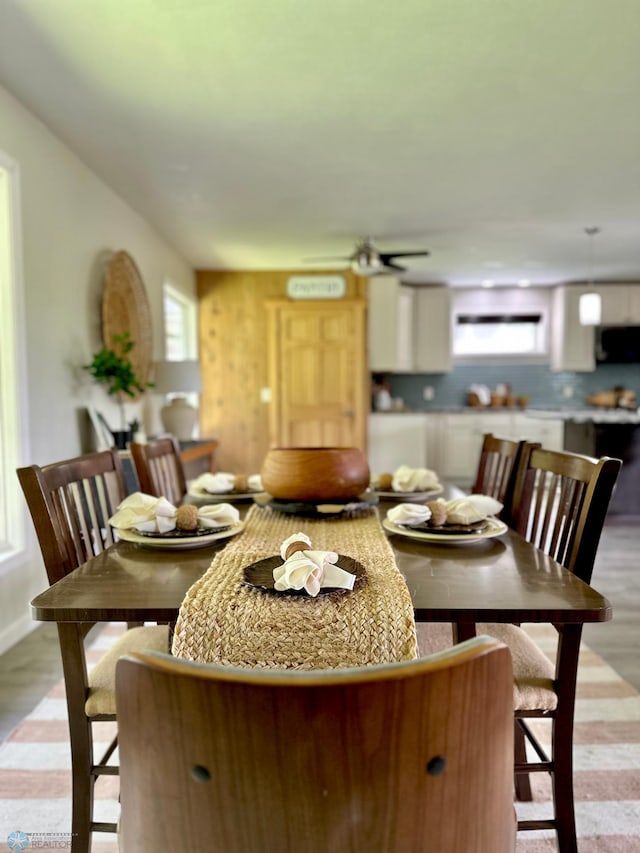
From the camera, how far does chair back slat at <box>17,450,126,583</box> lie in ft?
4.25

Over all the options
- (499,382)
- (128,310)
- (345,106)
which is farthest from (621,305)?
(128,310)

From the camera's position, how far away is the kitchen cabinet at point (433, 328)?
7.09m

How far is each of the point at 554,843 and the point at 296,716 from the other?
1364 mm

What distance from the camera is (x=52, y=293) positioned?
3012 millimetres

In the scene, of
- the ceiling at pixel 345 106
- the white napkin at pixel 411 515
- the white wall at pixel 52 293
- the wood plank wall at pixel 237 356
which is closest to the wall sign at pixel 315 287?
the wood plank wall at pixel 237 356

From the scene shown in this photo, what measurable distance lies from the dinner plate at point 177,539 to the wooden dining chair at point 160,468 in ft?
1.90

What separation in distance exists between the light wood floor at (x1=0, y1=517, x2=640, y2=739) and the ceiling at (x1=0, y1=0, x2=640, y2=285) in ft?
7.71

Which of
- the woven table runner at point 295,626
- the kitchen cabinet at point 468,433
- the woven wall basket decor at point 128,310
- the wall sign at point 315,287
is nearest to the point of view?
the woven table runner at point 295,626

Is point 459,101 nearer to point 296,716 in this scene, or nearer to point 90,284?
point 90,284

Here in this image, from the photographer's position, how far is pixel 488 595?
1.01 metres

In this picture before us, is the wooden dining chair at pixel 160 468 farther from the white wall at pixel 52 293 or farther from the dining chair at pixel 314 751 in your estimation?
the dining chair at pixel 314 751

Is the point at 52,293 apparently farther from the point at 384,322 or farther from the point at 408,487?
the point at 384,322

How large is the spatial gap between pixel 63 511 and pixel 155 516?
22cm

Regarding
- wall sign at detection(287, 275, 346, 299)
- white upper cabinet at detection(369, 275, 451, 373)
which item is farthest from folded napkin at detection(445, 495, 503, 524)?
white upper cabinet at detection(369, 275, 451, 373)
